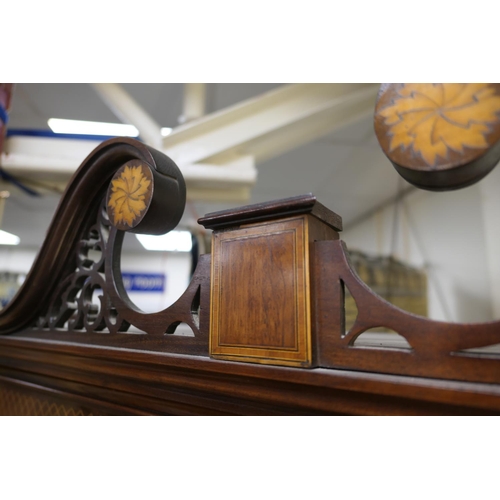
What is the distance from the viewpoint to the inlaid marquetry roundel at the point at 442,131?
0.36m

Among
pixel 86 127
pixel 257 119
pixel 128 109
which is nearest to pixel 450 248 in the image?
pixel 257 119

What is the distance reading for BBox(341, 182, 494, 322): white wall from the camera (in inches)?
137

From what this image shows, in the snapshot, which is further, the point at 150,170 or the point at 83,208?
the point at 83,208

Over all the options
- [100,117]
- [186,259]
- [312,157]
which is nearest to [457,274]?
[312,157]

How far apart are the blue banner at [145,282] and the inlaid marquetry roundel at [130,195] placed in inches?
330

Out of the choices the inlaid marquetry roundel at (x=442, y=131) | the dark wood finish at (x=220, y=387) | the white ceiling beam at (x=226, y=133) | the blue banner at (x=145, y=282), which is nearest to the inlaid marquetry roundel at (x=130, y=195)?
the dark wood finish at (x=220, y=387)

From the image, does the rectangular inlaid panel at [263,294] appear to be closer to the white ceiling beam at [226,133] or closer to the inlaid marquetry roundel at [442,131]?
the inlaid marquetry roundel at [442,131]

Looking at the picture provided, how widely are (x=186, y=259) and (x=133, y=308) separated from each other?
889 cm

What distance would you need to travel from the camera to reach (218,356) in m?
0.50

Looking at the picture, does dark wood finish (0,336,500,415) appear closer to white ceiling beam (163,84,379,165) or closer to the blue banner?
white ceiling beam (163,84,379,165)

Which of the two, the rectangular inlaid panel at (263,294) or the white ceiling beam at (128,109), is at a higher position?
the white ceiling beam at (128,109)

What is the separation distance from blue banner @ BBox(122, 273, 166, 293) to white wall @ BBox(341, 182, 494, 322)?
5.79 metres

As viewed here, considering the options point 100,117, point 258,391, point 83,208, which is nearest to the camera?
point 258,391

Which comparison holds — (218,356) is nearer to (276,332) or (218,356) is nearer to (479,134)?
(276,332)
